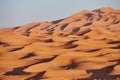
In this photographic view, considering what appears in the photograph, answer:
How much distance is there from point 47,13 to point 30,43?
1.66ft

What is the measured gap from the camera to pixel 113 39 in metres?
2.17

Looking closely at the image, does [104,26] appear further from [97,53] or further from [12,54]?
[12,54]

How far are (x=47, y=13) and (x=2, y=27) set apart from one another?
0.45 m

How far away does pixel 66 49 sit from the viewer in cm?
198

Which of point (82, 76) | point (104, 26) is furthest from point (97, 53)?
point (104, 26)

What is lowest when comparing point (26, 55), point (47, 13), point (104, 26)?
point (26, 55)

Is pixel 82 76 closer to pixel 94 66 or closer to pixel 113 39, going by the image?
pixel 94 66

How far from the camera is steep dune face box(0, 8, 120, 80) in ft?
5.28

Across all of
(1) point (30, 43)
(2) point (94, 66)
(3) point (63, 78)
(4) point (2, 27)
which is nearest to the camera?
(3) point (63, 78)

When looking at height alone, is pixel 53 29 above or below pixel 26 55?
above

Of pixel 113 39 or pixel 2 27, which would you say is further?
pixel 2 27

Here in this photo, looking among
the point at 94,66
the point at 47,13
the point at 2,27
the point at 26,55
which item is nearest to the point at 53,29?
the point at 47,13

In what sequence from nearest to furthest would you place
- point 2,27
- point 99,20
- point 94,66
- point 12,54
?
point 94,66 < point 12,54 < point 2,27 < point 99,20

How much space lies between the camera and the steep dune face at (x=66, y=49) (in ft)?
5.28
